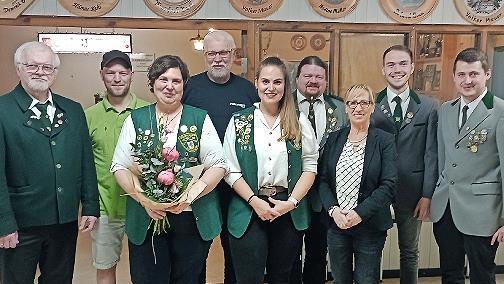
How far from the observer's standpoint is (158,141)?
2.32 metres

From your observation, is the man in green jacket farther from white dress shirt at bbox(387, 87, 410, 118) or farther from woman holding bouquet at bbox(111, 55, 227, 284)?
white dress shirt at bbox(387, 87, 410, 118)

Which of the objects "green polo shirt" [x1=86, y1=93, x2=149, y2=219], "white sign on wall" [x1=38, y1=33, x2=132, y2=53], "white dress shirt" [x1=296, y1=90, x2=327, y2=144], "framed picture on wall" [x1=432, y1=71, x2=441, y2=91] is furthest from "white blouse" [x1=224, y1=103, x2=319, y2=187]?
"white sign on wall" [x1=38, y1=33, x2=132, y2=53]

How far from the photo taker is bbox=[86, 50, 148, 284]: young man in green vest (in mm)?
2650

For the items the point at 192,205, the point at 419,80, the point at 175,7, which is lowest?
the point at 192,205

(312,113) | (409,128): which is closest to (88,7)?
(312,113)

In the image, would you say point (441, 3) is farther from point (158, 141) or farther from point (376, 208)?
point (158, 141)

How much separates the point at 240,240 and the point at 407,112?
Result: 3.94 ft

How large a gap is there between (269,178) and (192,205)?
1.29 feet

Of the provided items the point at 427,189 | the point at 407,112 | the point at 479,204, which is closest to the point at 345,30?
the point at 407,112

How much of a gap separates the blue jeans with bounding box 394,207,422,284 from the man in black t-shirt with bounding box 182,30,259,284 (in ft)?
3.48

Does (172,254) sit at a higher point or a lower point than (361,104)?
lower

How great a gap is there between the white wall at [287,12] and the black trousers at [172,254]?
5.77 ft

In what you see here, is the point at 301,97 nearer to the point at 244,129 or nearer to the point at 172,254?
the point at 244,129

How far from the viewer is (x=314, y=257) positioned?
2.95m
